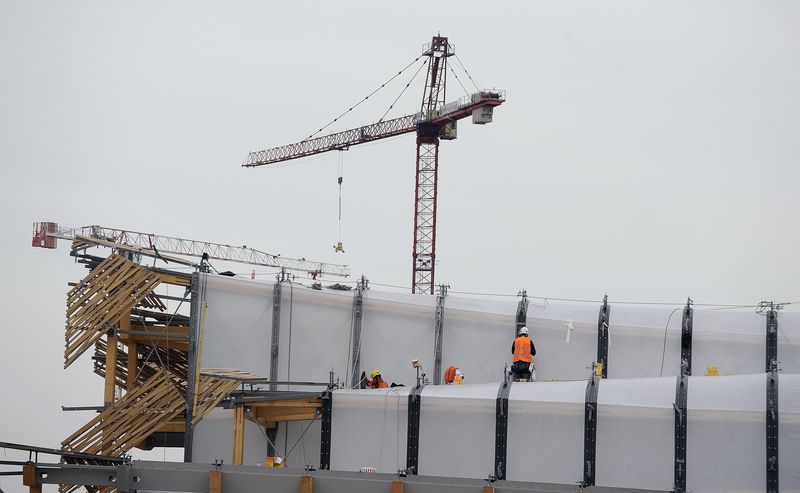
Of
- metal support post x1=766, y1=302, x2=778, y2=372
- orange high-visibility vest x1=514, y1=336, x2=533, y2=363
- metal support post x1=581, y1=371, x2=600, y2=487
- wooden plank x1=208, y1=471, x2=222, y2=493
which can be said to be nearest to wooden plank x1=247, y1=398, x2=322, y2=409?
orange high-visibility vest x1=514, y1=336, x2=533, y2=363

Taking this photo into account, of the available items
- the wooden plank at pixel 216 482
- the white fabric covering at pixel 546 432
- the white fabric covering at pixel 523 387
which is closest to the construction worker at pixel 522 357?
the white fabric covering at pixel 523 387

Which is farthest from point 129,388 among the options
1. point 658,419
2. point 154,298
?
point 658,419

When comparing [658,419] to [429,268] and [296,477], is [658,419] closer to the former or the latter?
[296,477]

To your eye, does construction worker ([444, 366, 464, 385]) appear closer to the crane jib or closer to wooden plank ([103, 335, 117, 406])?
wooden plank ([103, 335, 117, 406])

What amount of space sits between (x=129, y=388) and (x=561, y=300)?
1763 centimetres

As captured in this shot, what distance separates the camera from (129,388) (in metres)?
56.2

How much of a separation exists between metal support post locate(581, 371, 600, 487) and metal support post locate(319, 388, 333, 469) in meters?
9.17

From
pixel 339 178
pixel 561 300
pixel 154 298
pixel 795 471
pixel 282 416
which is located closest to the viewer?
pixel 795 471

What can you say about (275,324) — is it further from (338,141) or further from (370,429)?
(338,141)

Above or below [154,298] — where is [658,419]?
below

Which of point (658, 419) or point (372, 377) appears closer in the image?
point (658, 419)

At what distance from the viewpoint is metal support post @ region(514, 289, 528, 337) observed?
175ft

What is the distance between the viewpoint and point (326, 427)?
4888 cm

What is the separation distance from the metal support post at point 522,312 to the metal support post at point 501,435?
7.20m
